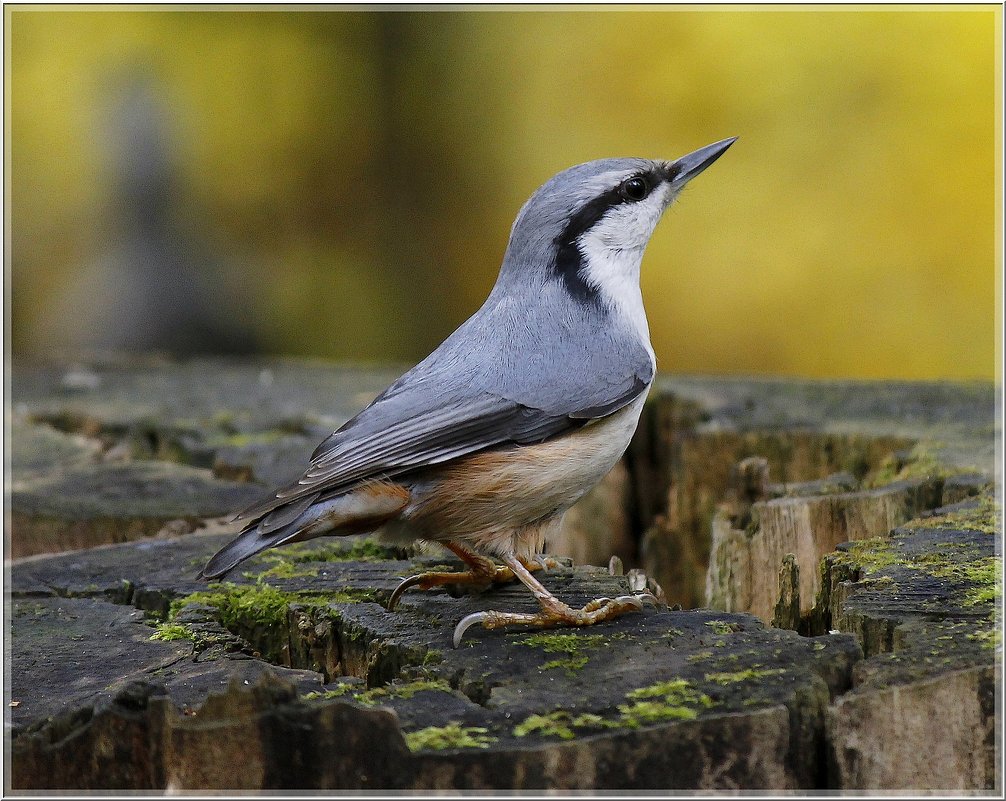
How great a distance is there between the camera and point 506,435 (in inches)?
121

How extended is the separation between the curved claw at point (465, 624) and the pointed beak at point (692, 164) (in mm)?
1795

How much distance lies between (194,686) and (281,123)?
6.85 metres

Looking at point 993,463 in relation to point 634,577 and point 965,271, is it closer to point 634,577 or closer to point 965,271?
point 634,577

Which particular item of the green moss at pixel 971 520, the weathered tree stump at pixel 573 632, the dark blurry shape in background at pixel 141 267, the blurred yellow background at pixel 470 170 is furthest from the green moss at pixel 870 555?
the dark blurry shape in background at pixel 141 267

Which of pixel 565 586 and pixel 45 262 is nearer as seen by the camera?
pixel 565 586

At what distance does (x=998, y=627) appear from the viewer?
2484 millimetres

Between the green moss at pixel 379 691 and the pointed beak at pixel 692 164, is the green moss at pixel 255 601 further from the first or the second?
the pointed beak at pixel 692 164

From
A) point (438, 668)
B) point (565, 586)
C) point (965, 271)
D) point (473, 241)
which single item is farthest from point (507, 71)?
point (438, 668)

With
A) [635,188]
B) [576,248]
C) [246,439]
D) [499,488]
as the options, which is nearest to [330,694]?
[499,488]

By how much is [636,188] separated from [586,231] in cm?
27

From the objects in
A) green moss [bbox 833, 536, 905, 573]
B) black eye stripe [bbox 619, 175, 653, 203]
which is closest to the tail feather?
green moss [bbox 833, 536, 905, 573]

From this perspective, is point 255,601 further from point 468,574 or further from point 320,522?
point 468,574

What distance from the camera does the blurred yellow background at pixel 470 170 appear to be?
313 inches

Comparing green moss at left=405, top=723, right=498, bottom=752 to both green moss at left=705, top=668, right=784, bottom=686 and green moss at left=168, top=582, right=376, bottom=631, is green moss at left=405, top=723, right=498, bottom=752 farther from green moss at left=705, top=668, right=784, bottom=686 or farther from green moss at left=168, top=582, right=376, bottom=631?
green moss at left=168, top=582, right=376, bottom=631
